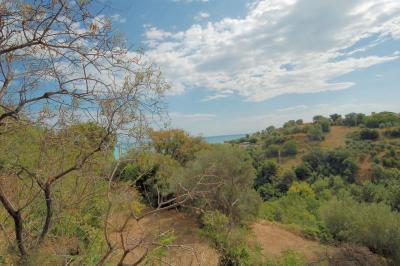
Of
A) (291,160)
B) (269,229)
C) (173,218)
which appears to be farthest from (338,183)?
(173,218)

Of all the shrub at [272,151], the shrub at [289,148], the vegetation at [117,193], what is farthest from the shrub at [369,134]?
the vegetation at [117,193]

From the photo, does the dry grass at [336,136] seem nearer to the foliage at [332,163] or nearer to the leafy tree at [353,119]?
the leafy tree at [353,119]

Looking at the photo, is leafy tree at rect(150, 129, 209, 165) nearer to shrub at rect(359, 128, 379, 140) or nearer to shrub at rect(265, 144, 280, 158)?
shrub at rect(265, 144, 280, 158)

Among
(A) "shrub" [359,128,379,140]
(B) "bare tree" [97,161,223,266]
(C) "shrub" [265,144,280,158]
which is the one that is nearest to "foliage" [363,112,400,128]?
(A) "shrub" [359,128,379,140]

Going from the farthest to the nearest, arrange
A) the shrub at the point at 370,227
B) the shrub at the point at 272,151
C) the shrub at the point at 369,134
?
the shrub at the point at 272,151
the shrub at the point at 369,134
the shrub at the point at 370,227

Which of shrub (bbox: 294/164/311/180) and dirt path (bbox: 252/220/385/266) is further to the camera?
shrub (bbox: 294/164/311/180)

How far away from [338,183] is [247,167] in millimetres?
24408

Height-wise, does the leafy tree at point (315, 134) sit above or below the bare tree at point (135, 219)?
below

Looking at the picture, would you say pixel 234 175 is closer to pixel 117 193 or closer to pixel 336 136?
pixel 117 193

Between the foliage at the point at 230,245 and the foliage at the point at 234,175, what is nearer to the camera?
the foliage at the point at 230,245

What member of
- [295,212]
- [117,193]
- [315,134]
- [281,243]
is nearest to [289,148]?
[315,134]

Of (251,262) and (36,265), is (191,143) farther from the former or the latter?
(36,265)

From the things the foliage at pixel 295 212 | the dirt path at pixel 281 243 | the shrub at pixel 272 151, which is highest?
the shrub at pixel 272 151

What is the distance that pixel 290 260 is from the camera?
9.82 metres
